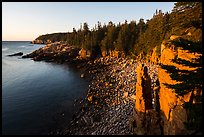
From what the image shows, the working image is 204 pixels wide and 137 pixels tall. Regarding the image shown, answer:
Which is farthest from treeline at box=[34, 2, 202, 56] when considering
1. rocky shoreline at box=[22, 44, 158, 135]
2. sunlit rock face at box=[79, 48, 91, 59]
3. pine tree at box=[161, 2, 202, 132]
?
pine tree at box=[161, 2, 202, 132]

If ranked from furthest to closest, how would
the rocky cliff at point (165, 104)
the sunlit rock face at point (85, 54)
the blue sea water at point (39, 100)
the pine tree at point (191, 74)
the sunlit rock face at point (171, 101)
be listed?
the sunlit rock face at point (85, 54) → the blue sea water at point (39, 100) → the rocky cliff at point (165, 104) → the sunlit rock face at point (171, 101) → the pine tree at point (191, 74)

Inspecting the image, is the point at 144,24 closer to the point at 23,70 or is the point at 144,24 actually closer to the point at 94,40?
the point at 94,40

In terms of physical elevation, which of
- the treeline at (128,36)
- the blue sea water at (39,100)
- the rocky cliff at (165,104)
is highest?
the treeline at (128,36)

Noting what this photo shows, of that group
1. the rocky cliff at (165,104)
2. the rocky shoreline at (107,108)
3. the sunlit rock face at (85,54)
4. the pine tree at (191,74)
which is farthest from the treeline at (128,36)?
the pine tree at (191,74)

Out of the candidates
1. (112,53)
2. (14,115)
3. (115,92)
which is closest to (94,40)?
(112,53)

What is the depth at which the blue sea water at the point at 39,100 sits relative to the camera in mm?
26772

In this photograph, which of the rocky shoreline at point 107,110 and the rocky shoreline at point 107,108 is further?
the rocky shoreline at point 107,108

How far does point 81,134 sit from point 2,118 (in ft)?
47.0

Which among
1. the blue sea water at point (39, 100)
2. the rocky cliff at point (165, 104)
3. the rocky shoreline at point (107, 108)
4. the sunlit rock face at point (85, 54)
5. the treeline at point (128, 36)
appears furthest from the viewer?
the sunlit rock face at point (85, 54)

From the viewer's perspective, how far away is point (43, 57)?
87.6 m

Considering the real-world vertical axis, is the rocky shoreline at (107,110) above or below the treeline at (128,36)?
below

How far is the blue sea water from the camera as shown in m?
26.8

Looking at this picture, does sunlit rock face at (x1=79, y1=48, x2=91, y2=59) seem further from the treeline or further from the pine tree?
the pine tree

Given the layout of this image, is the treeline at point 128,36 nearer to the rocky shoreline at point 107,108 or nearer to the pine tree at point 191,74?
the rocky shoreline at point 107,108
